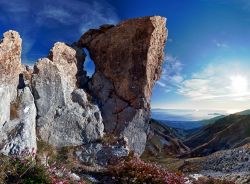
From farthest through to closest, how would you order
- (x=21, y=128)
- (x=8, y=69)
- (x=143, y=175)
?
1. (x=8, y=69)
2. (x=21, y=128)
3. (x=143, y=175)

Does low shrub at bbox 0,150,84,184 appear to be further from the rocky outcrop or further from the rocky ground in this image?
the rocky ground

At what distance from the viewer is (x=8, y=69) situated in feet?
93.8

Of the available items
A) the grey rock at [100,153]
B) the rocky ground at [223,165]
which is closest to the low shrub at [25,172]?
the grey rock at [100,153]

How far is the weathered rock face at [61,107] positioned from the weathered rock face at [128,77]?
278 centimetres

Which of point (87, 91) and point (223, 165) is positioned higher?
point (87, 91)

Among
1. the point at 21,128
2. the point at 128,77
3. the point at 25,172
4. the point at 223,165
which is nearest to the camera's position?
the point at 25,172

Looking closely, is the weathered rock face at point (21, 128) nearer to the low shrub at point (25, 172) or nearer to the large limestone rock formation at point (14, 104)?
the large limestone rock formation at point (14, 104)

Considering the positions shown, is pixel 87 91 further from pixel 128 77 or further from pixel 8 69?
pixel 8 69

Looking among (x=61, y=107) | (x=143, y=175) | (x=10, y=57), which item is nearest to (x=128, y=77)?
(x=61, y=107)

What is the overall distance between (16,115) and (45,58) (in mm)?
7049

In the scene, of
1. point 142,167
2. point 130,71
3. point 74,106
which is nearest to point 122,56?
point 130,71

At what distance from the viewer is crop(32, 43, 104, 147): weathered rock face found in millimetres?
31453

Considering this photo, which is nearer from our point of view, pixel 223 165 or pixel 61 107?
pixel 61 107

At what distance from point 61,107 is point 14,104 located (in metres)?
5.21
